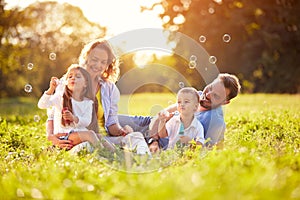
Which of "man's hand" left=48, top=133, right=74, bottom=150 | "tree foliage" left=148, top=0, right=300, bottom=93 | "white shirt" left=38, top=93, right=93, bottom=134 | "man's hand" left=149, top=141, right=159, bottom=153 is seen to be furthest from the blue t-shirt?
"tree foliage" left=148, top=0, right=300, bottom=93

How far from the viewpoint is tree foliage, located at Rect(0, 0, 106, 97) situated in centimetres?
2677

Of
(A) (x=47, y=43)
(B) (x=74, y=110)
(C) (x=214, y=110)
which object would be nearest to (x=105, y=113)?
(B) (x=74, y=110)

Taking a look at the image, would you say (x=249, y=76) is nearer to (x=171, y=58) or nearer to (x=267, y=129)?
(x=171, y=58)

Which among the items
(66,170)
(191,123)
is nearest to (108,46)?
(191,123)

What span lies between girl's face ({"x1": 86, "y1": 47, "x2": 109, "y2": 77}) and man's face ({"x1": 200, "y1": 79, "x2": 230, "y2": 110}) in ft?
3.58

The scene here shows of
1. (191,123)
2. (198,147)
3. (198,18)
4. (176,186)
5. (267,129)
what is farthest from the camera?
(198,18)

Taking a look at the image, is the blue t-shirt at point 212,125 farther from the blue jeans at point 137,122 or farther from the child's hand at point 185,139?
the blue jeans at point 137,122

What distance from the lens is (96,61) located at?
193 inches

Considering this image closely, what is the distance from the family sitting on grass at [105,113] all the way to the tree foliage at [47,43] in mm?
13683

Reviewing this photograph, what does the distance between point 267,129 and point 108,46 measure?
2.07m

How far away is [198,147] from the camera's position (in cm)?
380

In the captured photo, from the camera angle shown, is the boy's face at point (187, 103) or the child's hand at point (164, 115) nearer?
the boy's face at point (187, 103)

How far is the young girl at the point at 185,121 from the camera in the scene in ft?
15.1

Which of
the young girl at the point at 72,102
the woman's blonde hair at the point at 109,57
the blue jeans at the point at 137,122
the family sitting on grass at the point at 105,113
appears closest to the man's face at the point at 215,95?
the family sitting on grass at the point at 105,113
